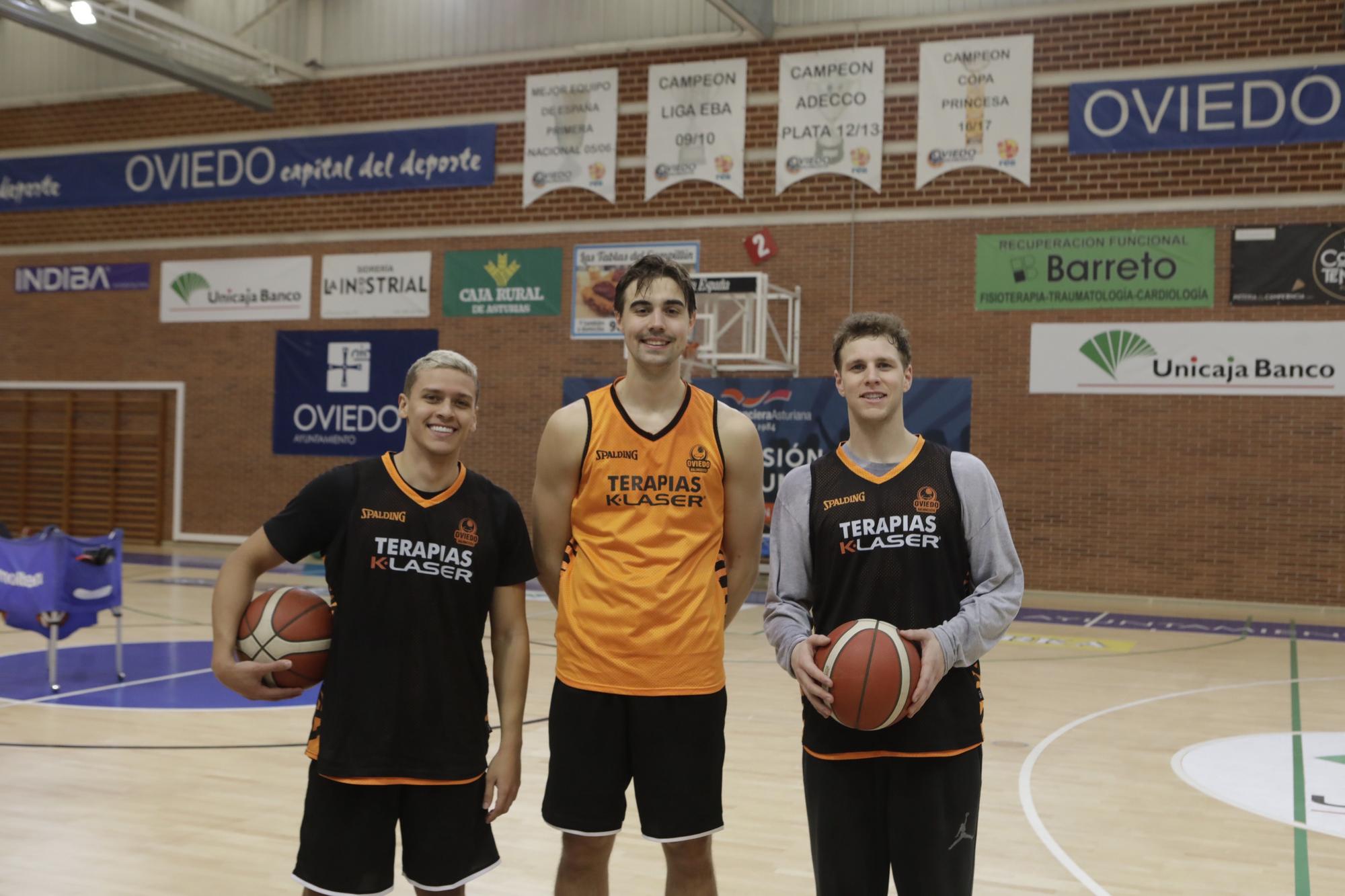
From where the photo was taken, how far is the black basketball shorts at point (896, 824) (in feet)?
8.54

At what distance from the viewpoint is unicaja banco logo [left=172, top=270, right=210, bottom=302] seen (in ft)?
53.9

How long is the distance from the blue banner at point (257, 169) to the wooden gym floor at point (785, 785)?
317 inches

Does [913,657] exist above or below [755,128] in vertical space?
below

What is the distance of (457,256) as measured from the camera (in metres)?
15.2

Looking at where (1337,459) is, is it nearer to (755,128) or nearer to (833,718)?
(755,128)

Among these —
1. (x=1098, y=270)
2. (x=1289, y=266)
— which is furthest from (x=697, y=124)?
(x=1289, y=266)

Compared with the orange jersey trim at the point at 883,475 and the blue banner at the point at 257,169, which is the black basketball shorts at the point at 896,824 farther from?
the blue banner at the point at 257,169

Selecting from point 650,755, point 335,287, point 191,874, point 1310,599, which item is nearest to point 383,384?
point 335,287

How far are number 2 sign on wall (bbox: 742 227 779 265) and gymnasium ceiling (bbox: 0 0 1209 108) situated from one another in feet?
7.46

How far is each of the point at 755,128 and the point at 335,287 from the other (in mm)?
5888

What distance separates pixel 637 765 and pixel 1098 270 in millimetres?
11021

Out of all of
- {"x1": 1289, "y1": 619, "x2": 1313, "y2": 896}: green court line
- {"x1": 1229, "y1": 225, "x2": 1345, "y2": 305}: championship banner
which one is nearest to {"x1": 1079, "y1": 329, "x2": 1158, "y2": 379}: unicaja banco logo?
{"x1": 1229, "y1": 225, "x2": 1345, "y2": 305}: championship banner

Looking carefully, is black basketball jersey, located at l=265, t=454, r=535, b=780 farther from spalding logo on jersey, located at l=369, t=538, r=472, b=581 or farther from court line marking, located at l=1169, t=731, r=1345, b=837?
court line marking, located at l=1169, t=731, r=1345, b=837

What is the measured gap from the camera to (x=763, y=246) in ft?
45.2
